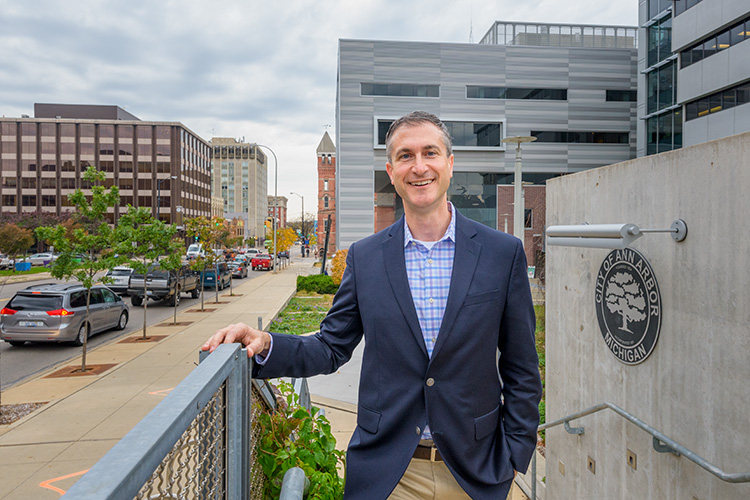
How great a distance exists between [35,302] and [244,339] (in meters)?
13.1

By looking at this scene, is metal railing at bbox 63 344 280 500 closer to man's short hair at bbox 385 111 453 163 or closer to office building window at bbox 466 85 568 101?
man's short hair at bbox 385 111 453 163

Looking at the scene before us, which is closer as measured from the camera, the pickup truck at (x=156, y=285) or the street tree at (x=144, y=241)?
the street tree at (x=144, y=241)

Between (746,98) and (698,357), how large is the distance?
26339 mm

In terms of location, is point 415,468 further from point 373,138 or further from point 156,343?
point 373,138

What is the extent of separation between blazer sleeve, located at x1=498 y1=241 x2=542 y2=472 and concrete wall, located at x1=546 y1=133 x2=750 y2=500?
1.56 m

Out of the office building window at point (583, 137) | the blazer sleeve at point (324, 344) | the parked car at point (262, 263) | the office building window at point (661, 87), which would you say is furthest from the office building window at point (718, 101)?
the parked car at point (262, 263)

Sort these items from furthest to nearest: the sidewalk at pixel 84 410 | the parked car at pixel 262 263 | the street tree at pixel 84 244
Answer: the parked car at pixel 262 263, the street tree at pixel 84 244, the sidewalk at pixel 84 410

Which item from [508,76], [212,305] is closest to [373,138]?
[508,76]

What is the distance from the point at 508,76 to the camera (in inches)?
1532

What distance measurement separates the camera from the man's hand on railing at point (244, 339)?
1742 mm

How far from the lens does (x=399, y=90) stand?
38.0 m

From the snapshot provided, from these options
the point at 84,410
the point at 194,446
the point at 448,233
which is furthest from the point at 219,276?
the point at 194,446

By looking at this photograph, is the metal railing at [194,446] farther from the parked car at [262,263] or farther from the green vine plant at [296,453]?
the parked car at [262,263]

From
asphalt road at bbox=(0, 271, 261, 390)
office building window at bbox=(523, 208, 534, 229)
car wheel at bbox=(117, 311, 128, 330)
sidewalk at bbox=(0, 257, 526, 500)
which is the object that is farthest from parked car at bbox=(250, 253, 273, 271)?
sidewalk at bbox=(0, 257, 526, 500)
